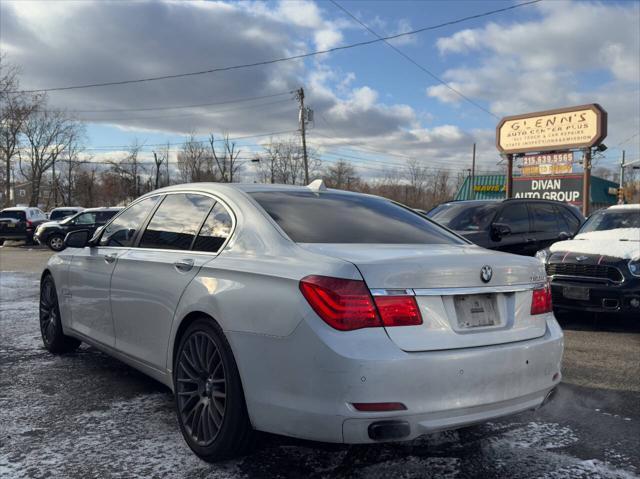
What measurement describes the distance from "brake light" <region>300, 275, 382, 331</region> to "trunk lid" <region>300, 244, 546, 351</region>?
7 centimetres

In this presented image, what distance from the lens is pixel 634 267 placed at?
682cm

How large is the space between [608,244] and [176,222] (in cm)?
574

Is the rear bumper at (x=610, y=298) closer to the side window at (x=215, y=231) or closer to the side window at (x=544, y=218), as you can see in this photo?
the side window at (x=544, y=218)

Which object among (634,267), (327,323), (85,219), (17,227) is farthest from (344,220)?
(17,227)

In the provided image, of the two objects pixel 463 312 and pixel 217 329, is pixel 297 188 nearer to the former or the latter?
pixel 217 329

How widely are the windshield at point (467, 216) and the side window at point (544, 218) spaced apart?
0.85 meters

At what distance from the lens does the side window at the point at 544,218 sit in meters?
10.1

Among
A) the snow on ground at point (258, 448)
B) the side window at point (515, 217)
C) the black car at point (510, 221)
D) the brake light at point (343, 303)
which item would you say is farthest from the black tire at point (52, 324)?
the side window at point (515, 217)

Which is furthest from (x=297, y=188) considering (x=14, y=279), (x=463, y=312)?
(x=14, y=279)

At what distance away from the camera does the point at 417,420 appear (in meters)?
2.57

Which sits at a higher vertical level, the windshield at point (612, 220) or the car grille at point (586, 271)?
the windshield at point (612, 220)

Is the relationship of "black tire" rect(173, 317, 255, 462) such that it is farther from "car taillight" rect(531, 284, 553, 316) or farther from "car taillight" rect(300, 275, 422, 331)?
"car taillight" rect(531, 284, 553, 316)

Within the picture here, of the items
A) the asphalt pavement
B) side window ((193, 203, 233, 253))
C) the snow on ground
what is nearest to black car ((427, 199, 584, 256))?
the asphalt pavement

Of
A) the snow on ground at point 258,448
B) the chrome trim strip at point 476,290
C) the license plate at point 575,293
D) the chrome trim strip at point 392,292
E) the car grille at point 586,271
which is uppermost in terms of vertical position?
A: the chrome trim strip at point 392,292
